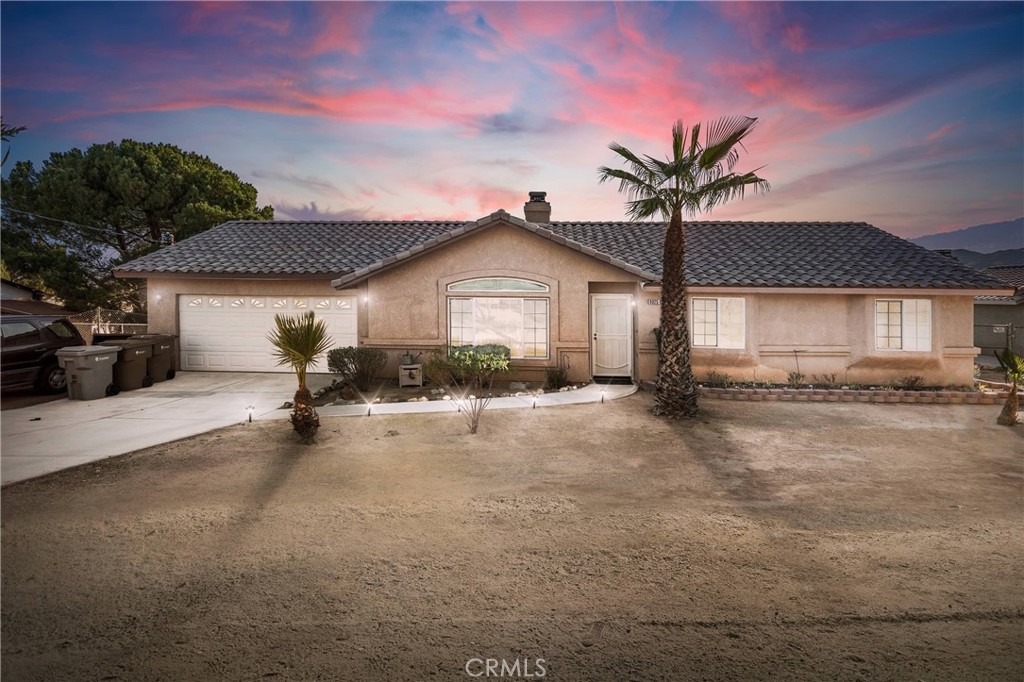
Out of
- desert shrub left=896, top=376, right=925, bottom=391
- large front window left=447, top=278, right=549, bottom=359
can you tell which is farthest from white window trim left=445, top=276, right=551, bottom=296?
desert shrub left=896, top=376, right=925, bottom=391

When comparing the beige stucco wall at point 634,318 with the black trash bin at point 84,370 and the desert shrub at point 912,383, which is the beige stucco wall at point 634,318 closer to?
the desert shrub at point 912,383

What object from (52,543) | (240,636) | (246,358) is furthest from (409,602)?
(246,358)

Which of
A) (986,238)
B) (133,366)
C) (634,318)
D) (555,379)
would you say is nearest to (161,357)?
(133,366)

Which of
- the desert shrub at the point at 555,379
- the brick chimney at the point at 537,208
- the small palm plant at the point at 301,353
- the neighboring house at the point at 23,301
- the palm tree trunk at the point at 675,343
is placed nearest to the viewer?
the small palm plant at the point at 301,353

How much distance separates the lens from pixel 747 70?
1284 centimetres

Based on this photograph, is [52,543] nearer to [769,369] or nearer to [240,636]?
[240,636]

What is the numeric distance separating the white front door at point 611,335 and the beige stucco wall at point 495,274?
401 mm

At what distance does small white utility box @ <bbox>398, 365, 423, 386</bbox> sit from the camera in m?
12.0

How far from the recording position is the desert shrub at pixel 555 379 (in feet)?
39.6

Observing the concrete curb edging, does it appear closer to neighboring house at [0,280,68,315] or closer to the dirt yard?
the dirt yard

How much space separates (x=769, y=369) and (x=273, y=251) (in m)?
15.5

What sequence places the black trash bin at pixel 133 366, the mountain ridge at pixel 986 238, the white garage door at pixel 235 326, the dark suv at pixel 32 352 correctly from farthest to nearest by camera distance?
1. the mountain ridge at pixel 986 238
2. the white garage door at pixel 235 326
3. the black trash bin at pixel 133 366
4. the dark suv at pixel 32 352

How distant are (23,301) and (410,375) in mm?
21915

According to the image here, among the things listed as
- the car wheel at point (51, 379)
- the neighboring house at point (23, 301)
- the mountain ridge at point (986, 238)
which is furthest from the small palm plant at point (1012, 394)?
the mountain ridge at point (986, 238)
